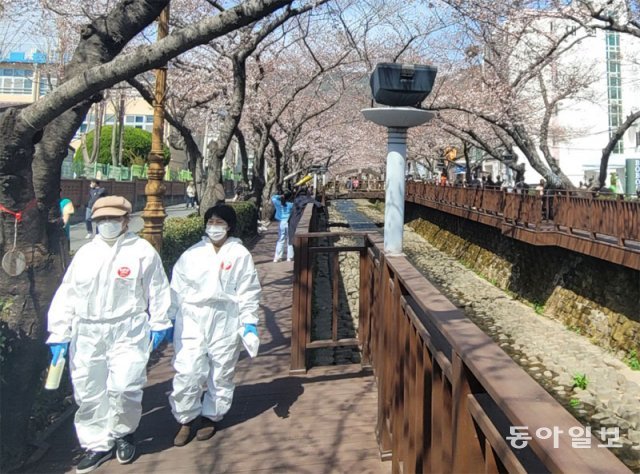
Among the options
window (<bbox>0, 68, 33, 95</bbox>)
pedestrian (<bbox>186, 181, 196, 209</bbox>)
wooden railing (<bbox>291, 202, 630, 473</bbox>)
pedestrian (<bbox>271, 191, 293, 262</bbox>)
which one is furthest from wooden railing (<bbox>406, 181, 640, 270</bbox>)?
window (<bbox>0, 68, 33, 95</bbox>)

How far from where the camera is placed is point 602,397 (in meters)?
7.29

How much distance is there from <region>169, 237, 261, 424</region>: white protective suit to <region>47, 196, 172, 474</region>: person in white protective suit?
19cm

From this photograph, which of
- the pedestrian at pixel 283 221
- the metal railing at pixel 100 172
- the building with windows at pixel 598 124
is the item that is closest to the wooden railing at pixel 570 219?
the pedestrian at pixel 283 221

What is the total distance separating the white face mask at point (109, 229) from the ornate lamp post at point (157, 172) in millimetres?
2627

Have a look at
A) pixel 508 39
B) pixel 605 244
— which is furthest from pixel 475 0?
pixel 605 244

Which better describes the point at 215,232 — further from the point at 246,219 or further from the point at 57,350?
the point at 246,219

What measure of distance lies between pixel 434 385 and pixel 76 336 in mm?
2211

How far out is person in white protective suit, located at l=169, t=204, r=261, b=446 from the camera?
309cm

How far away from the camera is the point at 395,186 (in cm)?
311

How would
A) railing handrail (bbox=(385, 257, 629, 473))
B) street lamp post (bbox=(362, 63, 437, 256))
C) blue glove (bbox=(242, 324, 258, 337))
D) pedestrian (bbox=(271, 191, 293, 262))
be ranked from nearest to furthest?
railing handrail (bbox=(385, 257, 629, 473)) → street lamp post (bbox=(362, 63, 437, 256)) → blue glove (bbox=(242, 324, 258, 337)) → pedestrian (bbox=(271, 191, 293, 262))

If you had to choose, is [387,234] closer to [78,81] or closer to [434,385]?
[434,385]

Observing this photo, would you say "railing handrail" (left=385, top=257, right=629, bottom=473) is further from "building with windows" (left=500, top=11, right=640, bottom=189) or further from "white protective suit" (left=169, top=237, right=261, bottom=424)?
"building with windows" (left=500, top=11, right=640, bottom=189)

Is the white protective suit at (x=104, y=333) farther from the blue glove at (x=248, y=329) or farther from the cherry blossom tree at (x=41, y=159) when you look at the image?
the blue glove at (x=248, y=329)

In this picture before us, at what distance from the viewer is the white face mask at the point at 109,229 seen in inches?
115
